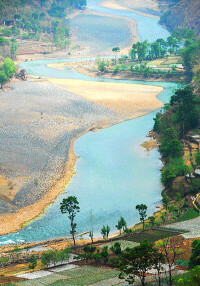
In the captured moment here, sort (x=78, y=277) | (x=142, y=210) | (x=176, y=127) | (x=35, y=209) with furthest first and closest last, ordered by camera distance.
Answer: (x=176, y=127)
(x=35, y=209)
(x=142, y=210)
(x=78, y=277)

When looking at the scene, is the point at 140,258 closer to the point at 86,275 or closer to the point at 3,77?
the point at 86,275

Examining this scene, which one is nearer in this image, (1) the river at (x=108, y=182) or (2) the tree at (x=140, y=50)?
(1) the river at (x=108, y=182)

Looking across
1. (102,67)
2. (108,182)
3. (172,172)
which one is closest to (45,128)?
(108,182)

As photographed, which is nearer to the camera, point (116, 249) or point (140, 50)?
point (116, 249)

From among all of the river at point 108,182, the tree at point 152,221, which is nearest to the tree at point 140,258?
the tree at point 152,221

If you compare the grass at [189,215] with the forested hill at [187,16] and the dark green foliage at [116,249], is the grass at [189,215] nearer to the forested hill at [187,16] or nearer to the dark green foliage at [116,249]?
the dark green foliage at [116,249]

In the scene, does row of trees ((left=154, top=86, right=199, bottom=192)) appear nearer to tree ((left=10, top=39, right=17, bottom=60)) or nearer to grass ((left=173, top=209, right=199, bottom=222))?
grass ((left=173, top=209, right=199, bottom=222))
